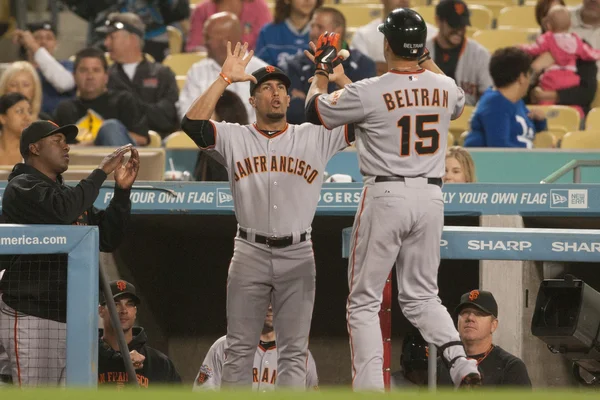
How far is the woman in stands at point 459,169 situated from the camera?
645 cm

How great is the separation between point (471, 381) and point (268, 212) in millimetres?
1142

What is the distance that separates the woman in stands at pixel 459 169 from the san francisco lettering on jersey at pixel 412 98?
1993 mm

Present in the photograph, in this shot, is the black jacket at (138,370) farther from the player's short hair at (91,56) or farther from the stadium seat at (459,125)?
the stadium seat at (459,125)

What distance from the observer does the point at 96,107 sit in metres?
8.27

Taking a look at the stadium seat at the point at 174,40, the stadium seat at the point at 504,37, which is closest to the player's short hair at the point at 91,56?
the stadium seat at the point at 174,40

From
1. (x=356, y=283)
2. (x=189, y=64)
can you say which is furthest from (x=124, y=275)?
(x=189, y=64)

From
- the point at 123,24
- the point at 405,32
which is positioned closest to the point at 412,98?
the point at 405,32

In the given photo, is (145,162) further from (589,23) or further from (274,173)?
(589,23)

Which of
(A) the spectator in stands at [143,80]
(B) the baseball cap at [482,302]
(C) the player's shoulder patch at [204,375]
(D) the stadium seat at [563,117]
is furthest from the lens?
(D) the stadium seat at [563,117]

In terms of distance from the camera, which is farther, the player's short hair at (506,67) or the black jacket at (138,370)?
the player's short hair at (506,67)

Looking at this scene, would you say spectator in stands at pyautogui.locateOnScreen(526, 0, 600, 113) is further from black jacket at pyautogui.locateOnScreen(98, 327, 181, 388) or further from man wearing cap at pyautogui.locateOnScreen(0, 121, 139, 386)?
man wearing cap at pyautogui.locateOnScreen(0, 121, 139, 386)

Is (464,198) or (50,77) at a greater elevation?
(50,77)

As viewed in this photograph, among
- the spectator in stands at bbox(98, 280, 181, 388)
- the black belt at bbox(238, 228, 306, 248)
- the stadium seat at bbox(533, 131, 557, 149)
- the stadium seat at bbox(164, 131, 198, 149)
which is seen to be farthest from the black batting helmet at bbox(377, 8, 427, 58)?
the stadium seat at bbox(533, 131, 557, 149)

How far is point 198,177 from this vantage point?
6.92m
